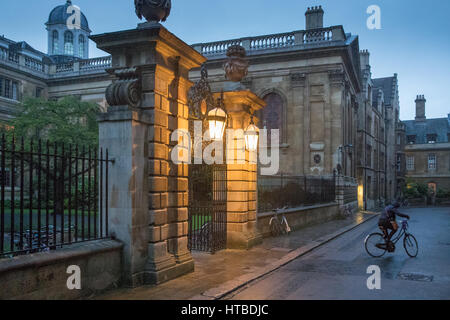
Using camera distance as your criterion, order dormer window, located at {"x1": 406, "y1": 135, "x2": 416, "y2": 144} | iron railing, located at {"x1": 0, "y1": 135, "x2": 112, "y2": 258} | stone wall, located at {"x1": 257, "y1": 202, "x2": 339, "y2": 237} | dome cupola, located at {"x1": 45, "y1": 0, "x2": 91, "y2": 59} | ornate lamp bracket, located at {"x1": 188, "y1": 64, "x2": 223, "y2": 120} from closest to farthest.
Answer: iron railing, located at {"x1": 0, "y1": 135, "x2": 112, "y2": 258}, ornate lamp bracket, located at {"x1": 188, "y1": 64, "x2": 223, "y2": 120}, stone wall, located at {"x1": 257, "y1": 202, "x2": 339, "y2": 237}, dome cupola, located at {"x1": 45, "y1": 0, "x2": 91, "y2": 59}, dormer window, located at {"x1": 406, "y1": 135, "x2": 416, "y2": 144}

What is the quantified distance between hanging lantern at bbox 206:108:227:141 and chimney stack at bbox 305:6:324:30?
82.7 ft

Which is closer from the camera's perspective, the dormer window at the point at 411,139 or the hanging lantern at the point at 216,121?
the hanging lantern at the point at 216,121

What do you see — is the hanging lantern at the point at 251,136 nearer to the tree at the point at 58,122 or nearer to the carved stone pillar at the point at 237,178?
the carved stone pillar at the point at 237,178

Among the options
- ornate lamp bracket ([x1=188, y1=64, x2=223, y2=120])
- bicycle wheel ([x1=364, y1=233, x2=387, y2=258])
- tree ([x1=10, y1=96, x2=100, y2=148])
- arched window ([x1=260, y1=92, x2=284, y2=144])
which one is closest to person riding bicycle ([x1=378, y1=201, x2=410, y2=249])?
bicycle wheel ([x1=364, y1=233, x2=387, y2=258])

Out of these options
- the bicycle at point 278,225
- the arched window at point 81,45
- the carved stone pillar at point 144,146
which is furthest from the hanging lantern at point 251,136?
the arched window at point 81,45

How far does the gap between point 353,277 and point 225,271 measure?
2.66m

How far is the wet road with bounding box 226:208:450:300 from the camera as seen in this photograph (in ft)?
23.7

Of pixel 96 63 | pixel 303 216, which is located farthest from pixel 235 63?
pixel 96 63

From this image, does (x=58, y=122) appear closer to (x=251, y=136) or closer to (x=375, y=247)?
(x=251, y=136)

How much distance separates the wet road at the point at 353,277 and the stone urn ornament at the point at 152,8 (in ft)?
17.7

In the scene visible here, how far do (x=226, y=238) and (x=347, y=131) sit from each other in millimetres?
23545

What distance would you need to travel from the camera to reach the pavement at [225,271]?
274 inches

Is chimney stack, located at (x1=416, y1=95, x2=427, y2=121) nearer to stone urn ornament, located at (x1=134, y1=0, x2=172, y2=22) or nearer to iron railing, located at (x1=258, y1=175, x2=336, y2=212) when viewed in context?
iron railing, located at (x1=258, y1=175, x2=336, y2=212)

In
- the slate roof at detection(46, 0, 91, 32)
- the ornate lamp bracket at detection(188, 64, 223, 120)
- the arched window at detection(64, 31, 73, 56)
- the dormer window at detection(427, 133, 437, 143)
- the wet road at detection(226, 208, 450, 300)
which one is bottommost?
the wet road at detection(226, 208, 450, 300)
